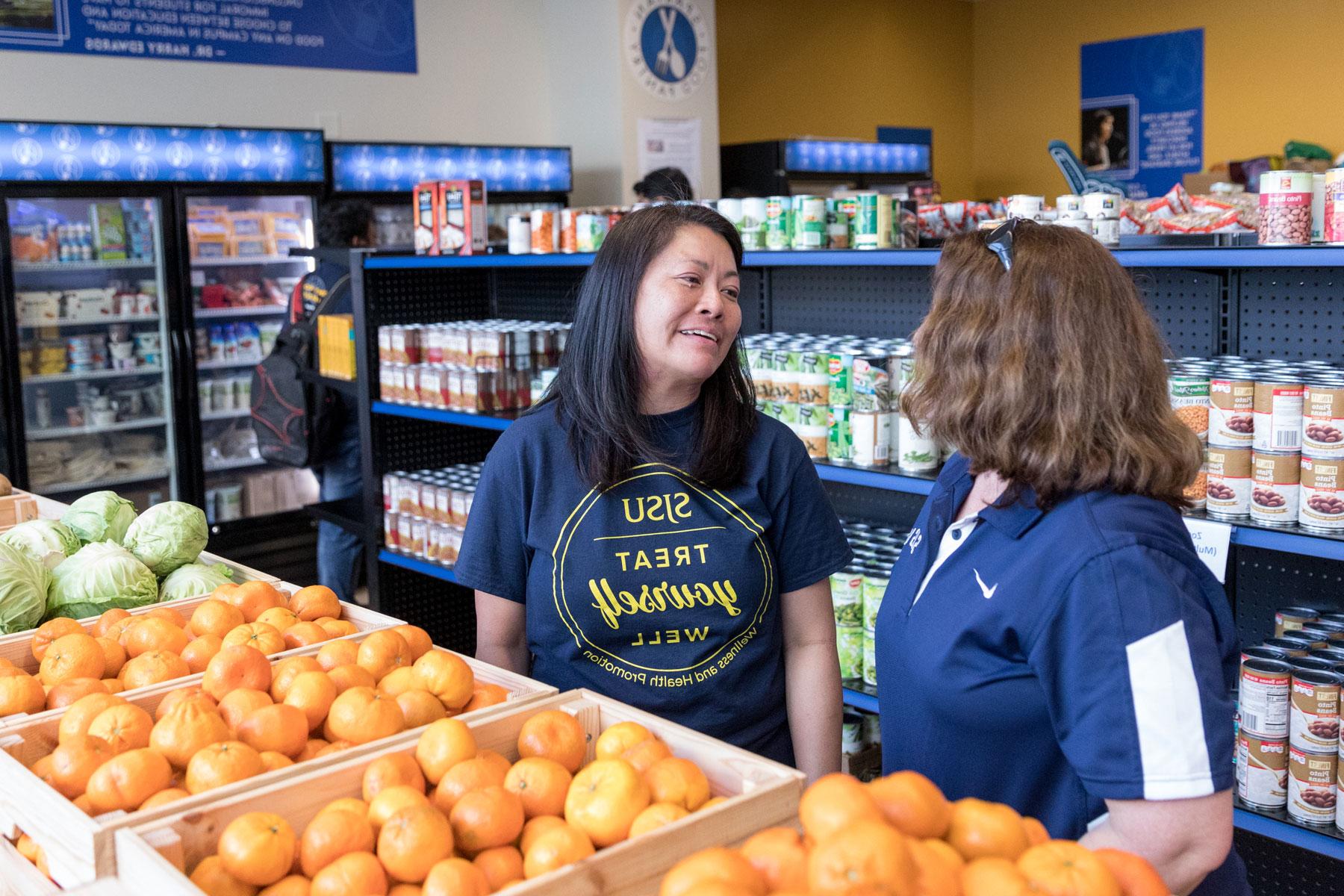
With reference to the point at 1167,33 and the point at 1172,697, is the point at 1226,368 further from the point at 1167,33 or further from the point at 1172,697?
the point at 1167,33

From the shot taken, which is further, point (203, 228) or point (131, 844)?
point (203, 228)

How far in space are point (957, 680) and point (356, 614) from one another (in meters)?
1.13

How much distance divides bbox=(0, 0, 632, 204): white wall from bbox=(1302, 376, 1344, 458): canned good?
6192 mm

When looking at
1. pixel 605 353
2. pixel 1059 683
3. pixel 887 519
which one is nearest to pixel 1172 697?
pixel 1059 683

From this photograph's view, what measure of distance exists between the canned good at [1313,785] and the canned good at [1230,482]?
487 millimetres

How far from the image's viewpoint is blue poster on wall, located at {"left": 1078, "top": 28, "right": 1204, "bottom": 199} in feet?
32.9

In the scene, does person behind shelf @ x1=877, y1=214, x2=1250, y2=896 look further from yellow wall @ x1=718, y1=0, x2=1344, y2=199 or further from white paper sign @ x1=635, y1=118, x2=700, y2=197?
yellow wall @ x1=718, y1=0, x2=1344, y2=199

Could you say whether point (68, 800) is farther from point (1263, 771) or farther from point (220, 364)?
point (220, 364)

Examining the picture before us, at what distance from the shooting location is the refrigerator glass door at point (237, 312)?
673cm

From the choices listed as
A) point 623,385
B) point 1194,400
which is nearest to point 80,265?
point 623,385

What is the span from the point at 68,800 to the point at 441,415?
304 centimetres

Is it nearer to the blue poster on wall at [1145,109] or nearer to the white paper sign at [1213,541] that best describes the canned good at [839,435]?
the white paper sign at [1213,541]

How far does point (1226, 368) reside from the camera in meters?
2.65

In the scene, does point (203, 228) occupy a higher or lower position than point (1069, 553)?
higher
